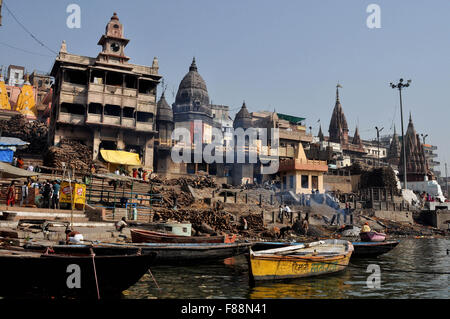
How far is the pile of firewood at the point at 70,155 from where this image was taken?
33.2m

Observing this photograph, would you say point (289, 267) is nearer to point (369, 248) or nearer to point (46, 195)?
point (369, 248)

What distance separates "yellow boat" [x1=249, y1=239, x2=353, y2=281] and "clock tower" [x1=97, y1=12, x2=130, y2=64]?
31282mm

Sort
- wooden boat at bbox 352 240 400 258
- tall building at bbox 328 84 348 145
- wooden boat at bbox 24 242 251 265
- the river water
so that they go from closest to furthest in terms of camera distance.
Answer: the river water → wooden boat at bbox 24 242 251 265 → wooden boat at bbox 352 240 400 258 → tall building at bbox 328 84 348 145

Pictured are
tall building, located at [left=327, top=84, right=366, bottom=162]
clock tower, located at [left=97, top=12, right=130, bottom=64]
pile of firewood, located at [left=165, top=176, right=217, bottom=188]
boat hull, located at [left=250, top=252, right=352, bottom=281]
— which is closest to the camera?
boat hull, located at [left=250, top=252, right=352, bottom=281]

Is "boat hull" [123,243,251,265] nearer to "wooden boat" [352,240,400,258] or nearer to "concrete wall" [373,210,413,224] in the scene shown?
"wooden boat" [352,240,400,258]

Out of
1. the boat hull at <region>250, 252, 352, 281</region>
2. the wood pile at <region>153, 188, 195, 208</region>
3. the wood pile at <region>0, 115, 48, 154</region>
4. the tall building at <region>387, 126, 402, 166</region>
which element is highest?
the tall building at <region>387, 126, 402, 166</region>

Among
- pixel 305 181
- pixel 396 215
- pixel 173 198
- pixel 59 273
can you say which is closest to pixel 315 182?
pixel 305 181

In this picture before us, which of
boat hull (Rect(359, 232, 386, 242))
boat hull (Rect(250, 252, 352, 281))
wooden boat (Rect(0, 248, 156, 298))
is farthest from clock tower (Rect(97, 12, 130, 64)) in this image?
wooden boat (Rect(0, 248, 156, 298))

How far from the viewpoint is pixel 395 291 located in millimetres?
12562

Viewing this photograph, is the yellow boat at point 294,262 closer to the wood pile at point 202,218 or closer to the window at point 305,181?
the wood pile at point 202,218

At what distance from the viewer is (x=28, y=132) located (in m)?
45.2

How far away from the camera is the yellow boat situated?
12578 millimetres

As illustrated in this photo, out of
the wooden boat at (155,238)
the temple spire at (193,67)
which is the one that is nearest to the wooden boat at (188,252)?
the wooden boat at (155,238)
